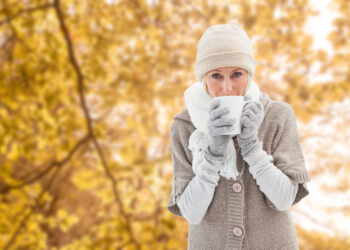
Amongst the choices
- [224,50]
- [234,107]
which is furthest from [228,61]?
[234,107]

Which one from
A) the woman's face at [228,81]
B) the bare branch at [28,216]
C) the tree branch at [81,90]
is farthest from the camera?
the bare branch at [28,216]

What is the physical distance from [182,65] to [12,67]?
1846 millimetres

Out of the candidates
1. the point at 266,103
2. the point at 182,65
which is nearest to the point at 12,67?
the point at 182,65

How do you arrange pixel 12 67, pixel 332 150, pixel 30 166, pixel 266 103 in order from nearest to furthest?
pixel 266 103
pixel 12 67
pixel 332 150
pixel 30 166

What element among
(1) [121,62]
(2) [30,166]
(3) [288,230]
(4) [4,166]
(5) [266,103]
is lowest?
Result: (3) [288,230]

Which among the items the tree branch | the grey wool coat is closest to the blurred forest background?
the tree branch

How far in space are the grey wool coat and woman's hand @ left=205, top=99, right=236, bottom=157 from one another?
107 millimetres

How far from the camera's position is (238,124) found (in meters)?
0.98

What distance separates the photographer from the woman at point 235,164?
97 cm

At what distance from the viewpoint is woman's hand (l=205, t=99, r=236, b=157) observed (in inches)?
38.0

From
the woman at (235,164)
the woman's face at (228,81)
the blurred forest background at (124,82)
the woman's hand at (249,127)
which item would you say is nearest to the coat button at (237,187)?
the woman at (235,164)

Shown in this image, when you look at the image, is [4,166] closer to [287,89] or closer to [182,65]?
[182,65]

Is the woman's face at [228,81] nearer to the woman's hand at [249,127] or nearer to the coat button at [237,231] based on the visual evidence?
the woman's hand at [249,127]

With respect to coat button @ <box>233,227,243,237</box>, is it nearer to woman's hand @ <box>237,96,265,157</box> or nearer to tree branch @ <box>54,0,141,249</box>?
woman's hand @ <box>237,96,265,157</box>
